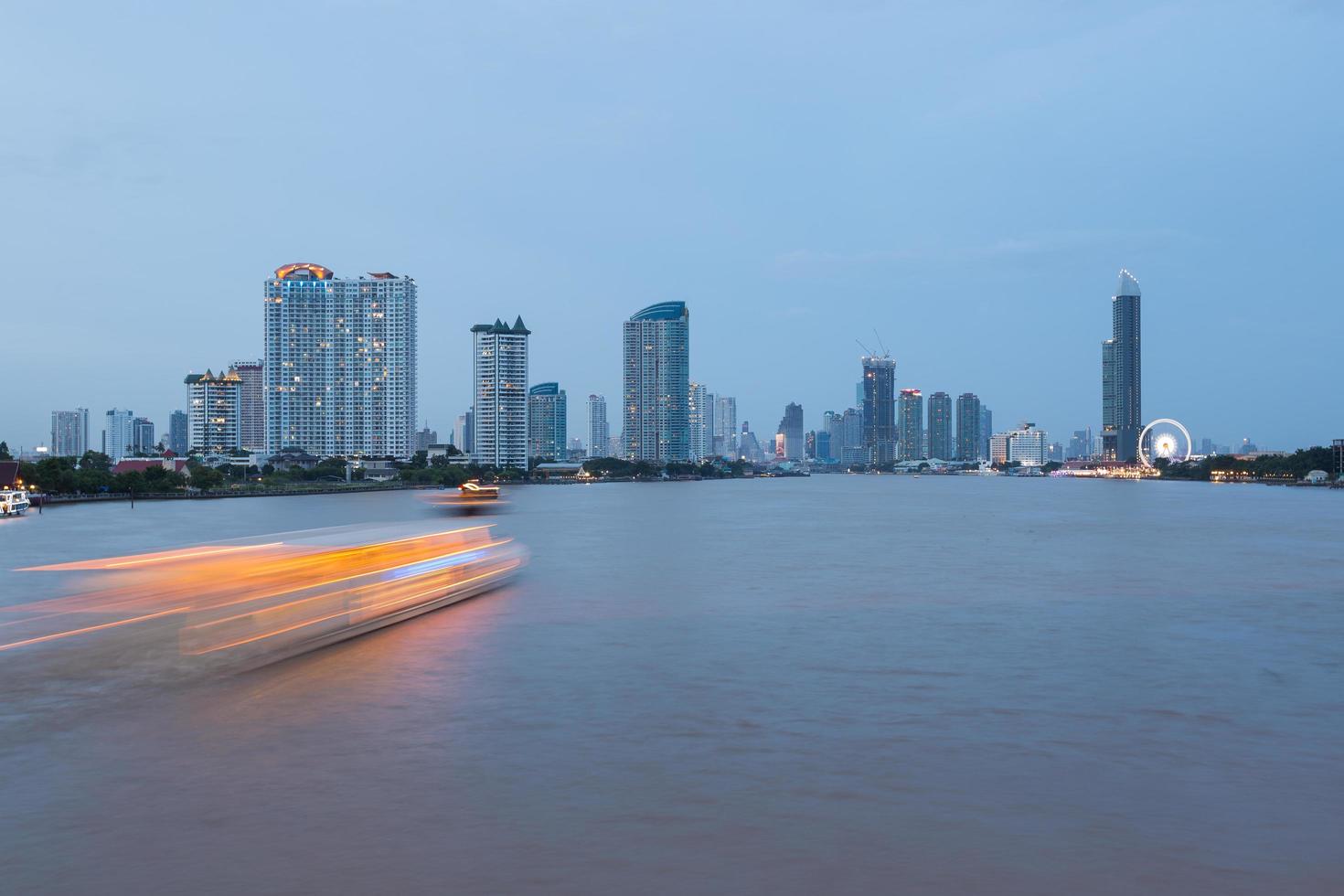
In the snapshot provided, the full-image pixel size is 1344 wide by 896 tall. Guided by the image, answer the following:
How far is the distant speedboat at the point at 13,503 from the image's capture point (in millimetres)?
68188

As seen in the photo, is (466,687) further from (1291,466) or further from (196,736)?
(1291,466)

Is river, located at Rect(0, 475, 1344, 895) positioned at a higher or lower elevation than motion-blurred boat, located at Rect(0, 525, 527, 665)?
lower

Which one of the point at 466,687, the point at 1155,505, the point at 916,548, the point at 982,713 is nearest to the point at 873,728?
the point at 982,713

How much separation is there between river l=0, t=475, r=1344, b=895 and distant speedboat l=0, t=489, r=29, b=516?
54772mm

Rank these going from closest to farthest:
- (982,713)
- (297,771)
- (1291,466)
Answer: (297,771), (982,713), (1291,466)

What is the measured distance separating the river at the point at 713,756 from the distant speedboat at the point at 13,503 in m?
54.8

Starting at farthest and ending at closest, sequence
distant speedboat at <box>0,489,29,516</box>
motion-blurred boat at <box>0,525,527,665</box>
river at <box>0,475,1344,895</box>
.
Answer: distant speedboat at <box>0,489,29,516</box>
motion-blurred boat at <box>0,525,527,665</box>
river at <box>0,475,1344,895</box>

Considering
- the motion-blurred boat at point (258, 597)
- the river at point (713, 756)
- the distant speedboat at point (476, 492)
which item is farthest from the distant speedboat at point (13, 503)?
the motion-blurred boat at point (258, 597)

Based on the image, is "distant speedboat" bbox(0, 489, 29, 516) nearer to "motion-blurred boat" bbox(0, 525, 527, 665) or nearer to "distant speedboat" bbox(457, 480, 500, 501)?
"distant speedboat" bbox(457, 480, 500, 501)

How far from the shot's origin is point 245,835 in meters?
7.42

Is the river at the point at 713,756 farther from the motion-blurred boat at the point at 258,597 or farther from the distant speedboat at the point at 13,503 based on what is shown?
the distant speedboat at the point at 13,503

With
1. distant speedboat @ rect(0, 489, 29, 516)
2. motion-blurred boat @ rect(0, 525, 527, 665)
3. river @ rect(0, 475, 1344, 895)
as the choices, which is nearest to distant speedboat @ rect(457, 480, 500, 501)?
distant speedboat @ rect(0, 489, 29, 516)

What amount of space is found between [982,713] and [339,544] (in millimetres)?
10786

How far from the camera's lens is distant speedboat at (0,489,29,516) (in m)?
68.2
